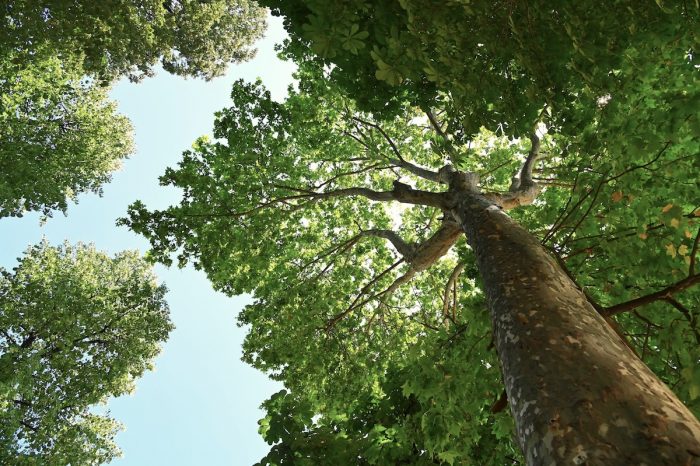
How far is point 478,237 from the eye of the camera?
13.5 ft

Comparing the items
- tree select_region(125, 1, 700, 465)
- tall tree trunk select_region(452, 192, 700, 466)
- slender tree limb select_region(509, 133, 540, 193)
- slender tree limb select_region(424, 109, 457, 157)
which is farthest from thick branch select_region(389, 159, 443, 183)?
tall tree trunk select_region(452, 192, 700, 466)

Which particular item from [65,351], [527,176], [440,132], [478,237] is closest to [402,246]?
[440,132]

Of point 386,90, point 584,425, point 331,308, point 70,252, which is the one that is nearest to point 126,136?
point 70,252

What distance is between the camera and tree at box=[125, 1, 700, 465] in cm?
221

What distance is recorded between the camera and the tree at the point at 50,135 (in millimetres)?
13094

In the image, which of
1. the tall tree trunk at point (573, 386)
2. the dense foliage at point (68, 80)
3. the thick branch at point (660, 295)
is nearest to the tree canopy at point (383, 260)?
the thick branch at point (660, 295)

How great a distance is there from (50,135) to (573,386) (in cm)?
1730

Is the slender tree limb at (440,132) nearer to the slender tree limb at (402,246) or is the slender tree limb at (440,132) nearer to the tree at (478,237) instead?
the tree at (478,237)

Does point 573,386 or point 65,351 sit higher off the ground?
point 65,351

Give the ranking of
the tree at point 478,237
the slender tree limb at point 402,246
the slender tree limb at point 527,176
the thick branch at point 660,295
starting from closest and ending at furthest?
the tree at point 478,237 < the thick branch at point 660,295 < the slender tree limb at point 402,246 < the slender tree limb at point 527,176

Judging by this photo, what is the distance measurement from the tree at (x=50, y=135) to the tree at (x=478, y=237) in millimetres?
8300

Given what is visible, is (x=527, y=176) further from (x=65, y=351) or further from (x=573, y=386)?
(x=65, y=351)

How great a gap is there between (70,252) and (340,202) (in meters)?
12.9

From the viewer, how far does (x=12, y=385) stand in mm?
11328
